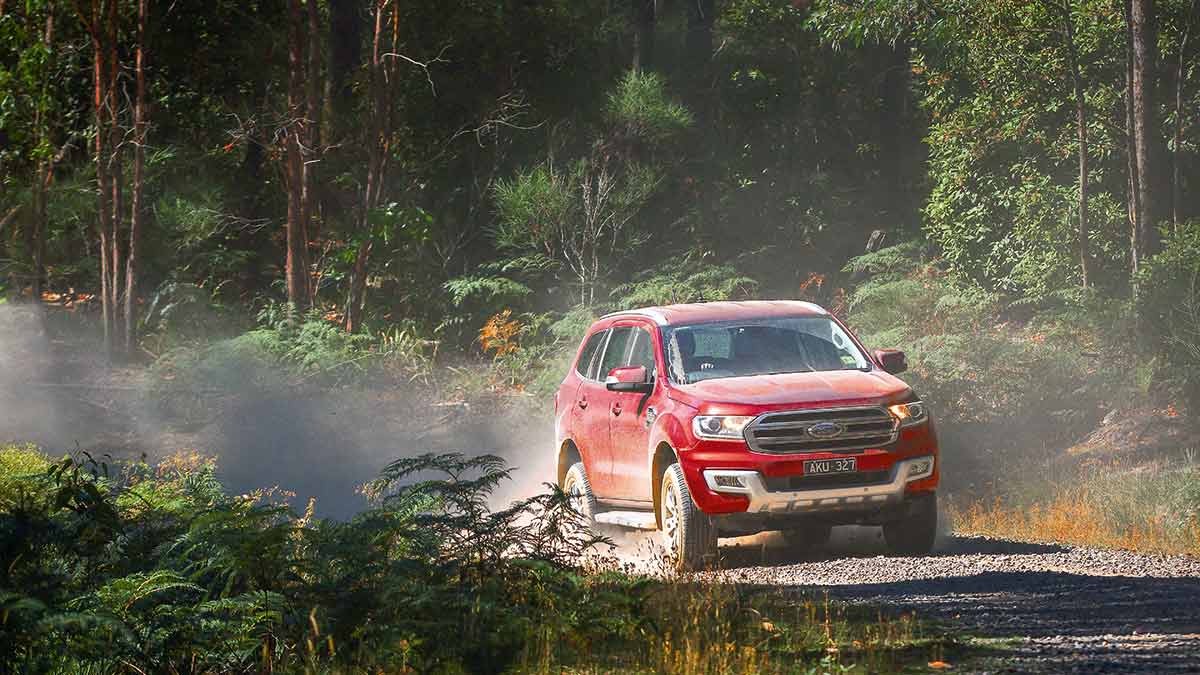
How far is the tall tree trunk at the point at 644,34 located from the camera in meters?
32.7

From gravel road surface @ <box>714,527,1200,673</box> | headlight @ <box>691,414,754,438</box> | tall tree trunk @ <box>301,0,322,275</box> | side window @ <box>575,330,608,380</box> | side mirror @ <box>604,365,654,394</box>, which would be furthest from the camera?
tall tree trunk @ <box>301,0,322,275</box>

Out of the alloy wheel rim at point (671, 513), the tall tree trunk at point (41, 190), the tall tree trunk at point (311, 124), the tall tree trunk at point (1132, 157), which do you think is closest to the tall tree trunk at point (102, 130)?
the tall tree trunk at point (41, 190)

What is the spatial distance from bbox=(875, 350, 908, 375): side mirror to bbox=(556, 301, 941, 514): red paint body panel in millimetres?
85

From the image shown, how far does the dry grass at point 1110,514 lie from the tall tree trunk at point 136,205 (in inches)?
621

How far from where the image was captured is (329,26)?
32.0 metres

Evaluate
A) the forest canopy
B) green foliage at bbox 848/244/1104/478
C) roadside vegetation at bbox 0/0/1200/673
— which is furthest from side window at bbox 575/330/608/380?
the forest canopy

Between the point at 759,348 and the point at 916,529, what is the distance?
1897 mm

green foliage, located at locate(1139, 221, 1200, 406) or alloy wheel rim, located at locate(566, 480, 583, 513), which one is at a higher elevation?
green foliage, located at locate(1139, 221, 1200, 406)

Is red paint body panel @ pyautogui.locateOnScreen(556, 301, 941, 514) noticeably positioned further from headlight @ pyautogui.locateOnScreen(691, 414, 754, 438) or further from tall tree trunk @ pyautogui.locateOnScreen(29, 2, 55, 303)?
tall tree trunk @ pyautogui.locateOnScreen(29, 2, 55, 303)

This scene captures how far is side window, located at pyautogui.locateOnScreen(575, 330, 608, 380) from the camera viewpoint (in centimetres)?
1412

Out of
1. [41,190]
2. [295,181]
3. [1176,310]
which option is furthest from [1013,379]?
[41,190]

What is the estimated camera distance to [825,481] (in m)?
11.3

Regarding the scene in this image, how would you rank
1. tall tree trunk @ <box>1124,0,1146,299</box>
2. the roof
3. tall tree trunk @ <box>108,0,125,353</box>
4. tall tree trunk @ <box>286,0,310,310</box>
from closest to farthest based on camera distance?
1. the roof
2. tall tree trunk @ <box>1124,0,1146,299</box>
3. tall tree trunk @ <box>108,0,125,353</box>
4. tall tree trunk @ <box>286,0,310,310</box>

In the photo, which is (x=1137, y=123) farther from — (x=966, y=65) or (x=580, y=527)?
(x=580, y=527)
